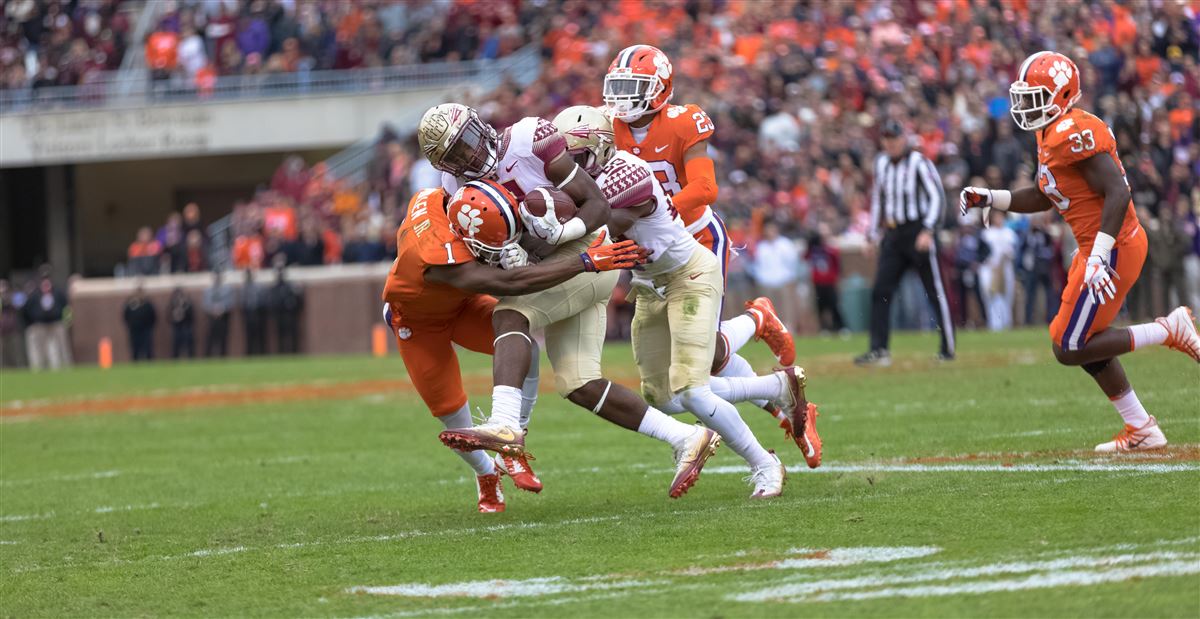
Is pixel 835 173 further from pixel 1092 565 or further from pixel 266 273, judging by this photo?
pixel 1092 565

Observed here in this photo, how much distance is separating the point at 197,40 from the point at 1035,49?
14876 mm

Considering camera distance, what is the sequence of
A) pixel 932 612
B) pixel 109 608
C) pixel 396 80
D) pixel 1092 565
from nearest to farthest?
pixel 932 612 < pixel 1092 565 < pixel 109 608 < pixel 396 80

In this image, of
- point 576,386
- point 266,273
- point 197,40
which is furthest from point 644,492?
point 197,40

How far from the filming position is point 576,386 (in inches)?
255

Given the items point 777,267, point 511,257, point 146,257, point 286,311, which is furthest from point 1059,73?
point 146,257

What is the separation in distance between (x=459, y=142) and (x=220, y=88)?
2279 centimetres

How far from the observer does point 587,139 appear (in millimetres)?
6754

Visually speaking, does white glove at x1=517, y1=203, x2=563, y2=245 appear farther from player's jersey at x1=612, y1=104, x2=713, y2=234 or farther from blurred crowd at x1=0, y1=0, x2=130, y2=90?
blurred crowd at x1=0, y1=0, x2=130, y2=90

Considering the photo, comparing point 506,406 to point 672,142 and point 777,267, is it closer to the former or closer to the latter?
point 672,142

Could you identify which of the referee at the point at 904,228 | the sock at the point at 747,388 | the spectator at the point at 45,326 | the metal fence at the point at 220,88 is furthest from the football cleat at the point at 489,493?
the metal fence at the point at 220,88

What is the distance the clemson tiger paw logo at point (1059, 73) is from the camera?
287 inches

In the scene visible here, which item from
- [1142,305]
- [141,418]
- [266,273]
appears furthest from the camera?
[266,273]

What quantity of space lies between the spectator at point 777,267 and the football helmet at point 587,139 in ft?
42.7

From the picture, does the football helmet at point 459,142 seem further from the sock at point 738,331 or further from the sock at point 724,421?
the sock at point 738,331
